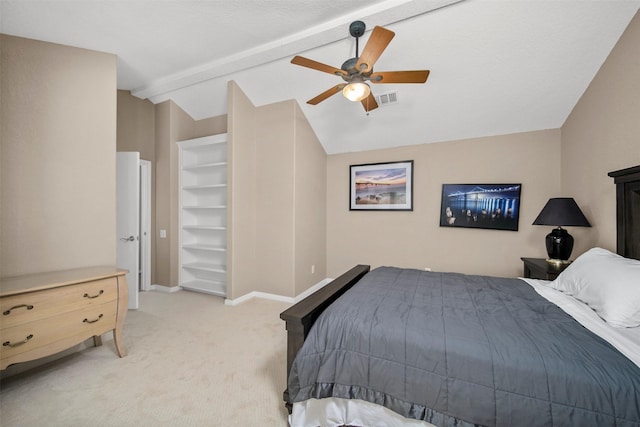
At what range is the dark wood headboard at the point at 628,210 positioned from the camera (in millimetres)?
1812

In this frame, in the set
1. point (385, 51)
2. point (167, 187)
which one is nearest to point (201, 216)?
point (167, 187)

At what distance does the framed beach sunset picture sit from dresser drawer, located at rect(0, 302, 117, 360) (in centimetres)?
342

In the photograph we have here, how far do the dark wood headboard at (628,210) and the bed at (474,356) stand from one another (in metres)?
0.10

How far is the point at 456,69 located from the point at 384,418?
3.22 metres

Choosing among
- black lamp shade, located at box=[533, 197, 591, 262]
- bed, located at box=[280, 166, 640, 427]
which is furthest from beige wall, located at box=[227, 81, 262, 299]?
black lamp shade, located at box=[533, 197, 591, 262]

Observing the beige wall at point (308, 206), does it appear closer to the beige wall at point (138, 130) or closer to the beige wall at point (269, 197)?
the beige wall at point (269, 197)

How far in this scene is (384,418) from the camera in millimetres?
1211

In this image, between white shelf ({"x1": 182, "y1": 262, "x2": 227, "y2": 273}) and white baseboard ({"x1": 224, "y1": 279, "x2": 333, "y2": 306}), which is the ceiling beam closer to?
white shelf ({"x1": 182, "y1": 262, "x2": 227, "y2": 273})

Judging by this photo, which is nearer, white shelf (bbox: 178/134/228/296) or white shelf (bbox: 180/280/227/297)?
white shelf (bbox: 180/280/227/297)

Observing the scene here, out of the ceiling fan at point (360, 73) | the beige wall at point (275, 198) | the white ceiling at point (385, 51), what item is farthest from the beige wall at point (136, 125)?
the ceiling fan at point (360, 73)

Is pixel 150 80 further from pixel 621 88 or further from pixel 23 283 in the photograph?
pixel 621 88

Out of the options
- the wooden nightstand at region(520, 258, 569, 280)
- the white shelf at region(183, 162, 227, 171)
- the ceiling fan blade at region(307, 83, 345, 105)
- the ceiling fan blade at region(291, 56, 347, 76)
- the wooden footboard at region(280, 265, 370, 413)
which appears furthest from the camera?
the white shelf at region(183, 162, 227, 171)

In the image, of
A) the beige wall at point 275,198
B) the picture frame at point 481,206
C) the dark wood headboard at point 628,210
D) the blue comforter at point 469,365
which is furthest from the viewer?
the beige wall at point 275,198

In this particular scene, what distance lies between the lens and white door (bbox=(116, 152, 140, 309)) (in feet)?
10.5
